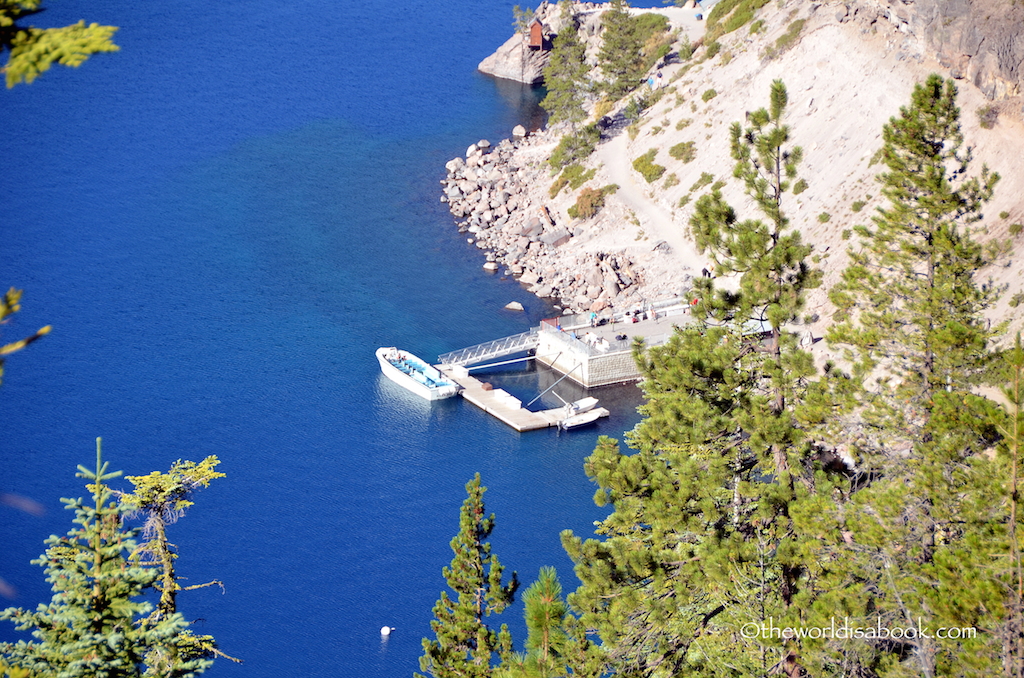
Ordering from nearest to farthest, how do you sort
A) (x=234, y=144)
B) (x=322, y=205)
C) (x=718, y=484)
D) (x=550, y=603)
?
(x=550, y=603) → (x=718, y=484) → (x=322, y=205) → (x=234, y=144)

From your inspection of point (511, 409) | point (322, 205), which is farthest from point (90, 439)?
point (322, 205)

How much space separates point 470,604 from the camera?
116 feet

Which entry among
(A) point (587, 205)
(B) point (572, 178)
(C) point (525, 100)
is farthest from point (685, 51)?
(A) point (587, 205)

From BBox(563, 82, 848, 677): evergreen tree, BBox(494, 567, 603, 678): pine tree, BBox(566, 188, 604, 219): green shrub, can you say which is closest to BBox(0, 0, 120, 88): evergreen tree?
BBox(494, 567, 603, 678): pine tree

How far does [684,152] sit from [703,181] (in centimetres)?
493

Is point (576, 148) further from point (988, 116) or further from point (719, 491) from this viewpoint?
point (719, 491)

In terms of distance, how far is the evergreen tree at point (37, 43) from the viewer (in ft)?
39.0

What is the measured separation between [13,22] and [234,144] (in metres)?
106

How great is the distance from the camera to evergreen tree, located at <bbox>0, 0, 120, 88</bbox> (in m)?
11.9

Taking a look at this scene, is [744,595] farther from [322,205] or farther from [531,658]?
[322,205]

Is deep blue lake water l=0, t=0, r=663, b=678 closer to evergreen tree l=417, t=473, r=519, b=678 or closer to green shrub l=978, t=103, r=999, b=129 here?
evergreen tree l=417, t=473, r=519, b=678

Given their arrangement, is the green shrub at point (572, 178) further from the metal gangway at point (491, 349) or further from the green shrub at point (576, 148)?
the metal gangway at point (491, 349)

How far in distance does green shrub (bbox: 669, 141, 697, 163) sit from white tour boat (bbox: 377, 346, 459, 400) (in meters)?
30.2

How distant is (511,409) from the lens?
73.2 metres
